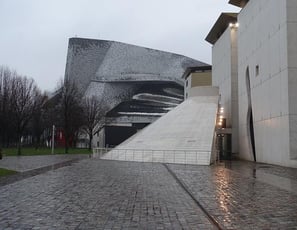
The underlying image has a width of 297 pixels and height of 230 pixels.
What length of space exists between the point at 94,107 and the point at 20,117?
78.7 feet

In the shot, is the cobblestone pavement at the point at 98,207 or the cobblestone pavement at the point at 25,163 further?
the cobblestone pavement at the point at 25,163

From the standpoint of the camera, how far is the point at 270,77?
87.1 ft

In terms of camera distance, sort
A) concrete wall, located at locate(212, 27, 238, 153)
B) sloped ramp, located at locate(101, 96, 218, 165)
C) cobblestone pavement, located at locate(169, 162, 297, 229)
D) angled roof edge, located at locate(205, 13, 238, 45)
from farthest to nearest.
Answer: angled roof edge, located at locate(205, 13, 238, 45) < concrete wall, located at locate(212, 27, 238, 153) < sloped ramp, located at locate(101, 96, 218, 165) < cobblestone pavement, located at locate(169, 162, 297, 229)

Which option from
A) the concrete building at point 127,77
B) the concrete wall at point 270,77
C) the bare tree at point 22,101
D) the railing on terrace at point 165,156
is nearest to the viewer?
the concrete wall at point 270,77

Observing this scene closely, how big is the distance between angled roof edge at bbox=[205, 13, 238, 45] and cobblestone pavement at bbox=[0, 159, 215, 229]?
31809 millimetres

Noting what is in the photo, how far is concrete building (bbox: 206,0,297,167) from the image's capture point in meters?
23.4

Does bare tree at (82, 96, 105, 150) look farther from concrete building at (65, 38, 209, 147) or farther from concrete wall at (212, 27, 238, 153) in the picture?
concrete building at (65, 38, 209, 147)

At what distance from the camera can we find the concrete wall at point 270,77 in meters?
23.3

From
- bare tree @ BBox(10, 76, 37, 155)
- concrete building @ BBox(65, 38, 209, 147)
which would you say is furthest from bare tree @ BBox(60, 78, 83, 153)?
concrete building @ BBox(65, 38, 209, 147)

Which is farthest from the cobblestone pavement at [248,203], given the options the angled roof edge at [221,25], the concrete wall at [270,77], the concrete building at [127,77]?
the concrete building at [127,77]

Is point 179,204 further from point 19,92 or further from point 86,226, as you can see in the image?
point 19,92

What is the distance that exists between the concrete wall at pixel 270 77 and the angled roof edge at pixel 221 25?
671 cm

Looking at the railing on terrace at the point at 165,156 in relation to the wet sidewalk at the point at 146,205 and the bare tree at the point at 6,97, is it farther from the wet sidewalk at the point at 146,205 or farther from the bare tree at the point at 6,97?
the bare tree at the point at 6,97

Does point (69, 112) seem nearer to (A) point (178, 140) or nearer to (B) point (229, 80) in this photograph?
(B) point (229, 80)
